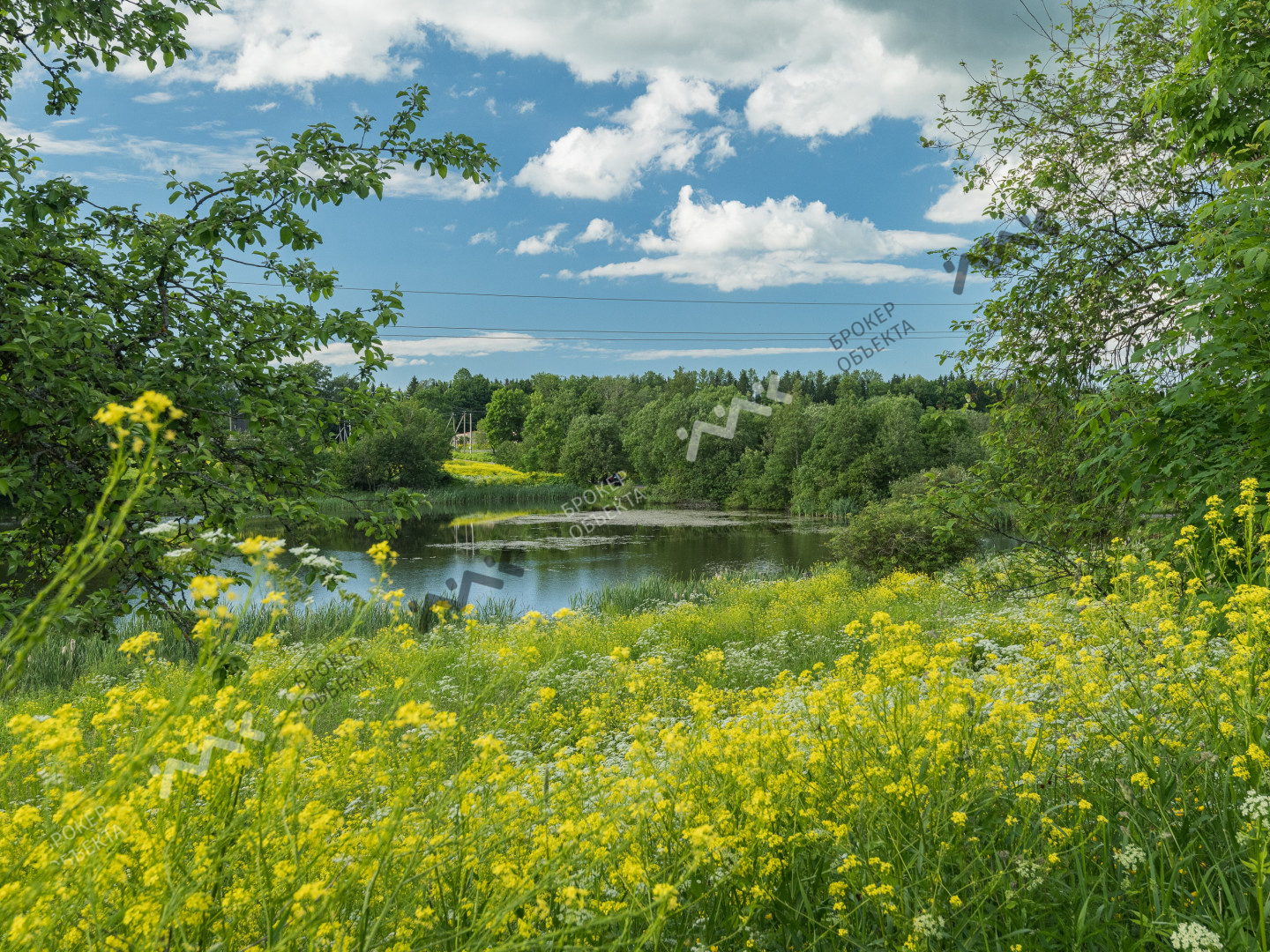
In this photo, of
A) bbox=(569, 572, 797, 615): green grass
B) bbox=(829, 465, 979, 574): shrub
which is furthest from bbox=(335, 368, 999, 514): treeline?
bbox=(569, 572, 797, 615): green grass

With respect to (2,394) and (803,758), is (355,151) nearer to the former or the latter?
(2,394)

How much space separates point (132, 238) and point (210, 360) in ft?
3.31

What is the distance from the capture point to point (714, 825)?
188 centimetres

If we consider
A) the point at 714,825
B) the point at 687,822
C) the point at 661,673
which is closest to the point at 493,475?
the point at 661,673

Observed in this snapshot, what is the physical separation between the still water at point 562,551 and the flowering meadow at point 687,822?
1131 cm

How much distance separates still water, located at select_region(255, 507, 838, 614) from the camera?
17953 mm

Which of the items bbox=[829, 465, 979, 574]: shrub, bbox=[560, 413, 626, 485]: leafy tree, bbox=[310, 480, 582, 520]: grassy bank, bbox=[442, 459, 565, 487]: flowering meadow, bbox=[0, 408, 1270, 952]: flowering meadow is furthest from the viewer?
bbox=[560, 413, 626, 485]: leafy tree

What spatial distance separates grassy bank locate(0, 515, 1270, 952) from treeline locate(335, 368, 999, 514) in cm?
2850

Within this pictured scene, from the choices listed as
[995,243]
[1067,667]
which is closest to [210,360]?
[1067,667]

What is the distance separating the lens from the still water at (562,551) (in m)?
18.0

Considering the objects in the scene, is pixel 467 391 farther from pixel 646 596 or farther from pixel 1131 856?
pixel 1131 856

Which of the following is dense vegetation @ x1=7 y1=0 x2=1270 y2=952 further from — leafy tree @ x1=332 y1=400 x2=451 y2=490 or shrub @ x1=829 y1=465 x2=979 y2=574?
leafy tree @ x1=332 y1=400 x2=451 y2=490

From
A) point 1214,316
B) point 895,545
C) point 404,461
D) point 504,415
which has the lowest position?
point 895,545

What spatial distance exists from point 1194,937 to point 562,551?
912 inches
